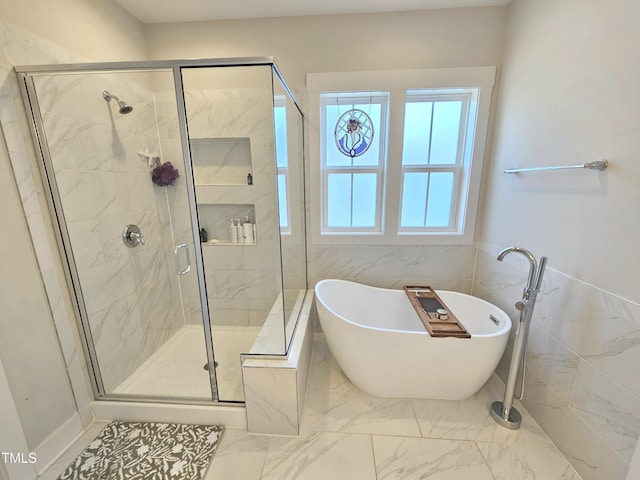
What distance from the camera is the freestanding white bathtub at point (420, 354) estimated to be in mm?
1520

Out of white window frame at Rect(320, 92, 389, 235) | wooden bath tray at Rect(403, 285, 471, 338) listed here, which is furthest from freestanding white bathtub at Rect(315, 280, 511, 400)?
white window frame at Rect(320, 92, 389, 235)

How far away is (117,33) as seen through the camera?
1852 millimetres

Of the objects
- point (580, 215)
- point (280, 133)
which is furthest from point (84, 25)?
point (580, 215)

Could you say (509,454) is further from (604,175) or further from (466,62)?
(466,62)

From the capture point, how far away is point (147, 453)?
1421mm

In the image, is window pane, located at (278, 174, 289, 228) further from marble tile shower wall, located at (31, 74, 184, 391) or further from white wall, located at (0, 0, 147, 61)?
white wall, located at (0, 0, 147, 61)

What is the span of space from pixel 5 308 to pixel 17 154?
731 mm

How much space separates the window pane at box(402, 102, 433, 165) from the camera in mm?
2148

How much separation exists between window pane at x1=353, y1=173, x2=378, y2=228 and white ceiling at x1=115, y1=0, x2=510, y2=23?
1.17 metres

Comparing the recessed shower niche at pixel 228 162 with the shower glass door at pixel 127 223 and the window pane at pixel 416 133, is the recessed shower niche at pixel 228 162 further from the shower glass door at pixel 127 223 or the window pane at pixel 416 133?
the window pane at pixel 416 133

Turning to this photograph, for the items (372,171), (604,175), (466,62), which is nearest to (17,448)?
(372,171)

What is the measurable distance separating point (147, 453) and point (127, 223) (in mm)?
1472

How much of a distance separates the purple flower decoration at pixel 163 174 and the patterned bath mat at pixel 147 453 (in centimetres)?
171

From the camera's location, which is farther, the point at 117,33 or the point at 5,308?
the point at 117,33
